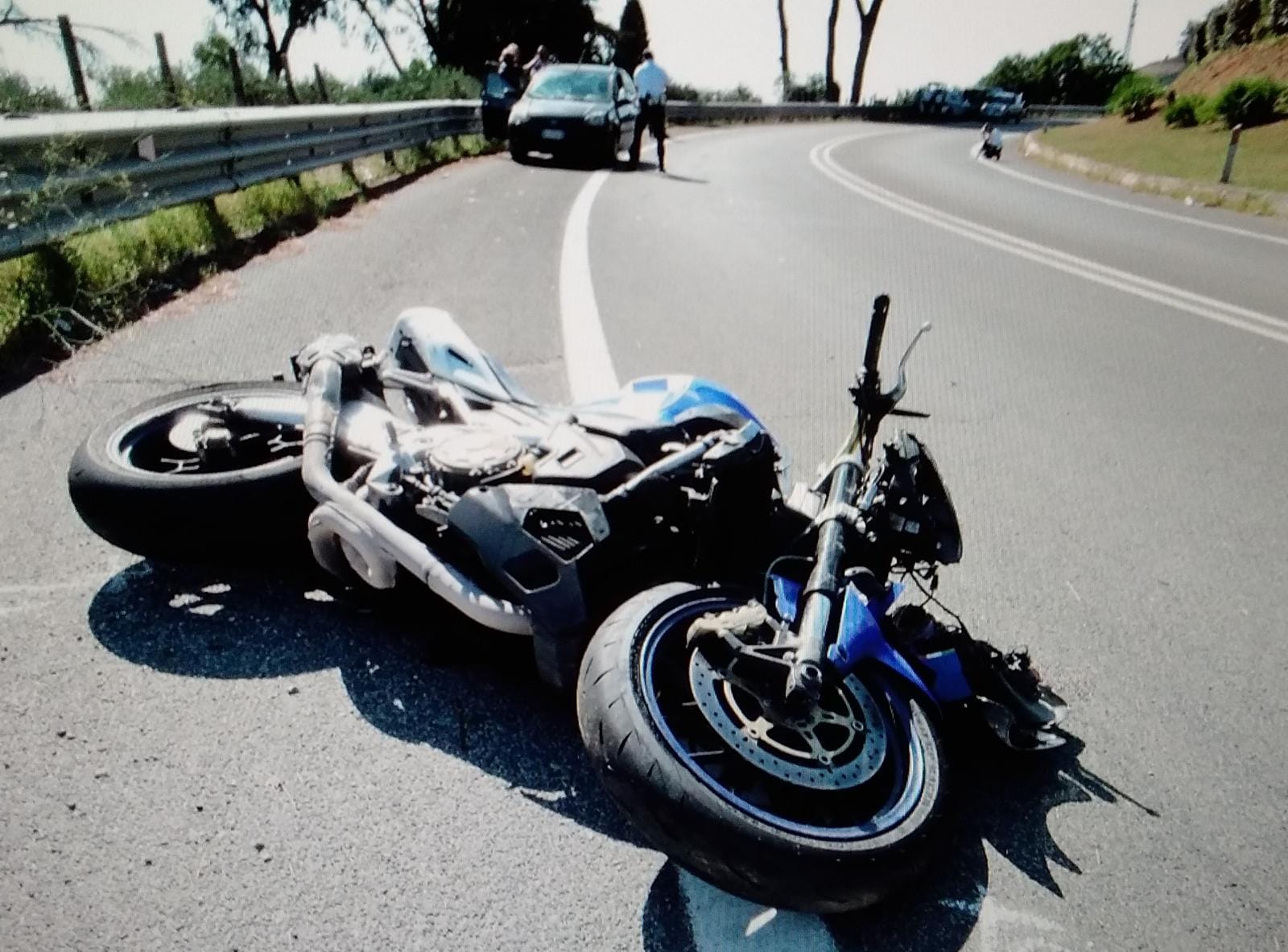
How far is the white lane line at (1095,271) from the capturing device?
7.64 meters

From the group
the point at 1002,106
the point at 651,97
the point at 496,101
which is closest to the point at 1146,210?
the point at 651,97

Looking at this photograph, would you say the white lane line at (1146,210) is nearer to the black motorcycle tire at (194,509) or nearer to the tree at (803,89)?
the black motorcycle tire at (194,509)

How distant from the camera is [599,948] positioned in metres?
2.09

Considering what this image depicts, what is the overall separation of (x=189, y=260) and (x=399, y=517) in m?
5.22

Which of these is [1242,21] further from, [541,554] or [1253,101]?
[541,554]

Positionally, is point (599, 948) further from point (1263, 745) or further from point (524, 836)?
point (1263, 745)

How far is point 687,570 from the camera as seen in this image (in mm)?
2826

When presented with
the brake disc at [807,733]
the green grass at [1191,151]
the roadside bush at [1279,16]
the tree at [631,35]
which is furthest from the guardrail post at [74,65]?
the tree at [631,35]

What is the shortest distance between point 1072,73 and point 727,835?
3022 inches

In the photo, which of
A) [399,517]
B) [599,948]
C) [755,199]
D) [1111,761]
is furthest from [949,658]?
[755,199]

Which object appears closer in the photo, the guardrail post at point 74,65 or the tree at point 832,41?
the guardrail post at point 74,65

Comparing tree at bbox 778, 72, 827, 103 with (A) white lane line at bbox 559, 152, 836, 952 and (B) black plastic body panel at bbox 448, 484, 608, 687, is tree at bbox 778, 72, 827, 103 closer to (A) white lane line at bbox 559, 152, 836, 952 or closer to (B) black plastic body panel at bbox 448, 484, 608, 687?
(A) white lane line at bbox 559, 152, 836, 952

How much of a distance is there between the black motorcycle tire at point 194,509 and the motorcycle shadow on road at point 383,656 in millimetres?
142

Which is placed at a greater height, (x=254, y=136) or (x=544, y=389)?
(x=254, y=136)
